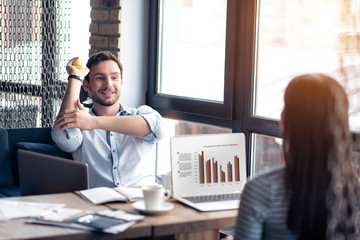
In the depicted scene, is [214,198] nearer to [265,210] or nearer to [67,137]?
[265,210]

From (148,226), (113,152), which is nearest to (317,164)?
(148,226)

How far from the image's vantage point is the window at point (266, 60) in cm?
295

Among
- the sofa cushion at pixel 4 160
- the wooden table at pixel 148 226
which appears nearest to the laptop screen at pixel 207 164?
the wooden table at pixel 148 226

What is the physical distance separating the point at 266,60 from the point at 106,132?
3.38 feet

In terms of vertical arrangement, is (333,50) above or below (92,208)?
above

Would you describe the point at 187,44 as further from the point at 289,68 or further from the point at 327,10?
the point at 327,10

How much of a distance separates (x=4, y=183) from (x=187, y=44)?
1556 millimetres

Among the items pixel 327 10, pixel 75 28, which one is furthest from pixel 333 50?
pixel 75 28

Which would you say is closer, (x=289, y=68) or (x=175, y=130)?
(x=289, y=68)

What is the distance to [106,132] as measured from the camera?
305cm

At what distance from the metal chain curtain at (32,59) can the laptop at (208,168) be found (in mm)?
1981

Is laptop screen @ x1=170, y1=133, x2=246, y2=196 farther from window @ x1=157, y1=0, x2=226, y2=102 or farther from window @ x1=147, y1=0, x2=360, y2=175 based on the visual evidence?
window @ x1=157, y1=0, x2=226, y2=102

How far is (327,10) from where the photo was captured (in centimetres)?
292

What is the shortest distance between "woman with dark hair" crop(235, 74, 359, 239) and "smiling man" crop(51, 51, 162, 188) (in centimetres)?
152
